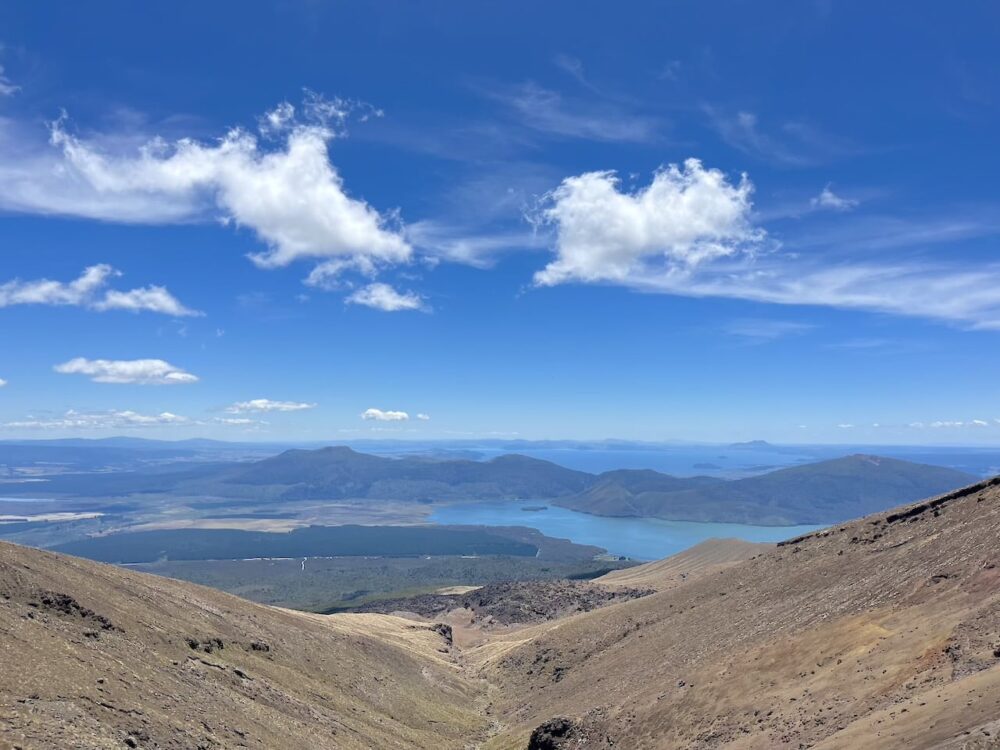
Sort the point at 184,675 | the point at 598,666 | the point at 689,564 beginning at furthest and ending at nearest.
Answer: the point at 689,564
the point at 598,666
the point at 184,675

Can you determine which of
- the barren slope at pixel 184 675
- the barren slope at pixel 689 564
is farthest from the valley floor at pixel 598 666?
the barren slope at pixel 689 564

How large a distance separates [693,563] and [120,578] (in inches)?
5716

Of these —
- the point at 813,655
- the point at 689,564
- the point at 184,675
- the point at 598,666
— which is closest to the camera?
the point at 184,675

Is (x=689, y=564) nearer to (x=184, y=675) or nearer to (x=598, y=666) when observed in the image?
(x=598, y=666)

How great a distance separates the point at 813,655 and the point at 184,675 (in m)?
41.9

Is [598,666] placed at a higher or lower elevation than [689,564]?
higher

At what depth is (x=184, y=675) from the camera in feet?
144

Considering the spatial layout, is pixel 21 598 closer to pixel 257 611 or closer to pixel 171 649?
pixel 171 649

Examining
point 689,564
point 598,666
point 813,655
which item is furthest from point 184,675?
point 689,564

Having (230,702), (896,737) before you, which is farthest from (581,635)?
(896,737)

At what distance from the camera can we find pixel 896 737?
89.8 ft

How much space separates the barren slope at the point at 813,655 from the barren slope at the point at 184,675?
445 inches

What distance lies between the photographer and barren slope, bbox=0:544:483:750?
32.7 meters

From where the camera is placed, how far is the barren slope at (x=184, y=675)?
107 ft
